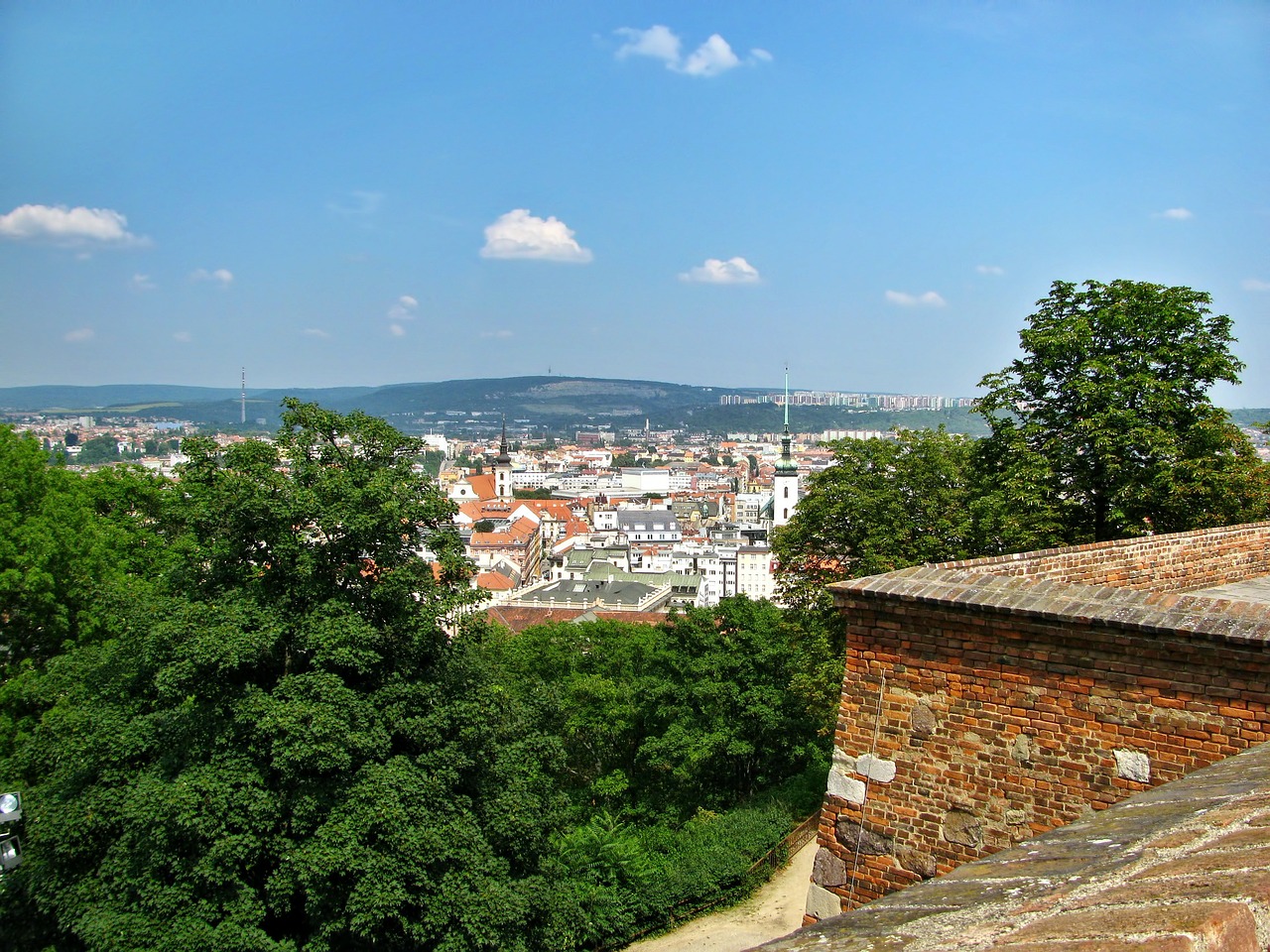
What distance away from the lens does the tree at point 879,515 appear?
18.5 metres

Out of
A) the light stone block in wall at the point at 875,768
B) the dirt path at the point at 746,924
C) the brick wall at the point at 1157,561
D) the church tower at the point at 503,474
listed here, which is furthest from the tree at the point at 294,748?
the church tower at the point at 503,474

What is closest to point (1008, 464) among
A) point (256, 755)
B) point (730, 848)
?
point (730, 848)

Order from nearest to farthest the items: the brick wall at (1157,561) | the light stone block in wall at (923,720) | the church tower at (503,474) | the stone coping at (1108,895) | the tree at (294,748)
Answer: the stone coping at (1108,895)
the light stone block in wall at (923,720)
the brick wall at (1157,561)
the tree at (294,748)
the church tower at (503,474)

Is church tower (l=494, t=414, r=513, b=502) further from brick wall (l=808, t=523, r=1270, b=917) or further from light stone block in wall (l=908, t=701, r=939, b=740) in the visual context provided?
light stone block in wall (l=908, t=701, r=939, b=740)

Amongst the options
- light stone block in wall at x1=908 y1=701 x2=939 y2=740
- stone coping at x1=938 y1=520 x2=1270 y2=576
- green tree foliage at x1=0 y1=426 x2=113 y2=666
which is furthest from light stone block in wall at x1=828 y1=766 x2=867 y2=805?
green tree foliage at x1=0 y1=426 x2=113 y2=666

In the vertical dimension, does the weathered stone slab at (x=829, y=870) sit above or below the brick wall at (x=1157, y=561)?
below

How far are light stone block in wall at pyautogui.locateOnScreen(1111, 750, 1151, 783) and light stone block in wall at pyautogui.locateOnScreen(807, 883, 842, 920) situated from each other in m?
2.17

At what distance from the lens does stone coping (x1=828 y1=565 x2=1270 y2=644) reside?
5.20 meters

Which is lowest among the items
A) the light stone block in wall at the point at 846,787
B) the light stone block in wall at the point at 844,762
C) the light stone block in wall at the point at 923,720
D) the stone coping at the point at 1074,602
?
the light stone block in wall at the point at 846,787

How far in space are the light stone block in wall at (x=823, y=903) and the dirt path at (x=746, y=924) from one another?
33.6ft

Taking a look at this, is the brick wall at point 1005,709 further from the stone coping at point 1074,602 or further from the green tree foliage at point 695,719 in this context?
the green tree foliage at point 695,719

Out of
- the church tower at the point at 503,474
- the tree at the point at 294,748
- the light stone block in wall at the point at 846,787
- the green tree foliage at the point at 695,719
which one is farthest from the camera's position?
the church tower at the point at 503,474

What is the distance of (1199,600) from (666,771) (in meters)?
20.5

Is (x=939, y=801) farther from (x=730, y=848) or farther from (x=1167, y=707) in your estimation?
(x=730, y=848)
